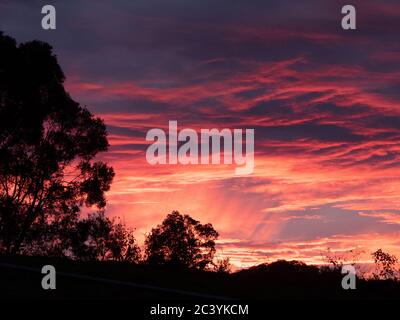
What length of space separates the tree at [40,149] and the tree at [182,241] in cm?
1959

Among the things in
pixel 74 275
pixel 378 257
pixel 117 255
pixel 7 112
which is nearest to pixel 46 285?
pixel 74 275

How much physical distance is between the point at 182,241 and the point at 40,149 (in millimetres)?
24442

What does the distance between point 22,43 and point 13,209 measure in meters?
10.1

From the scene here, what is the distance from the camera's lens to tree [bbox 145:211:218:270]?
63500mm

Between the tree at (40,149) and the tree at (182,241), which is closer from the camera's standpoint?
the tree at (40,149)

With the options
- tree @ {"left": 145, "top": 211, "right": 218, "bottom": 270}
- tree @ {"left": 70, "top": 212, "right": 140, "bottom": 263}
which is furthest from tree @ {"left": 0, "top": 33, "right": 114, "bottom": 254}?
tree @ {"left": 145, "top": 211, "right": 218, "bottom": 270}

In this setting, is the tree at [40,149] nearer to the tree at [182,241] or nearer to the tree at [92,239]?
the tree at [92,239]

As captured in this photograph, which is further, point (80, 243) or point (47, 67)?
point (80, 243)

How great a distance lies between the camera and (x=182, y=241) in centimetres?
6350

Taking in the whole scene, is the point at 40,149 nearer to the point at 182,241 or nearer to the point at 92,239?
the point at 92,239

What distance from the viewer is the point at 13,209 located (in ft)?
137

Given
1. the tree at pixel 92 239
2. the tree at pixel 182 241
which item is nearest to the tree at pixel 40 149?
the tree at pixel 92 239

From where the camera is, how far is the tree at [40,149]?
40.6 metres
